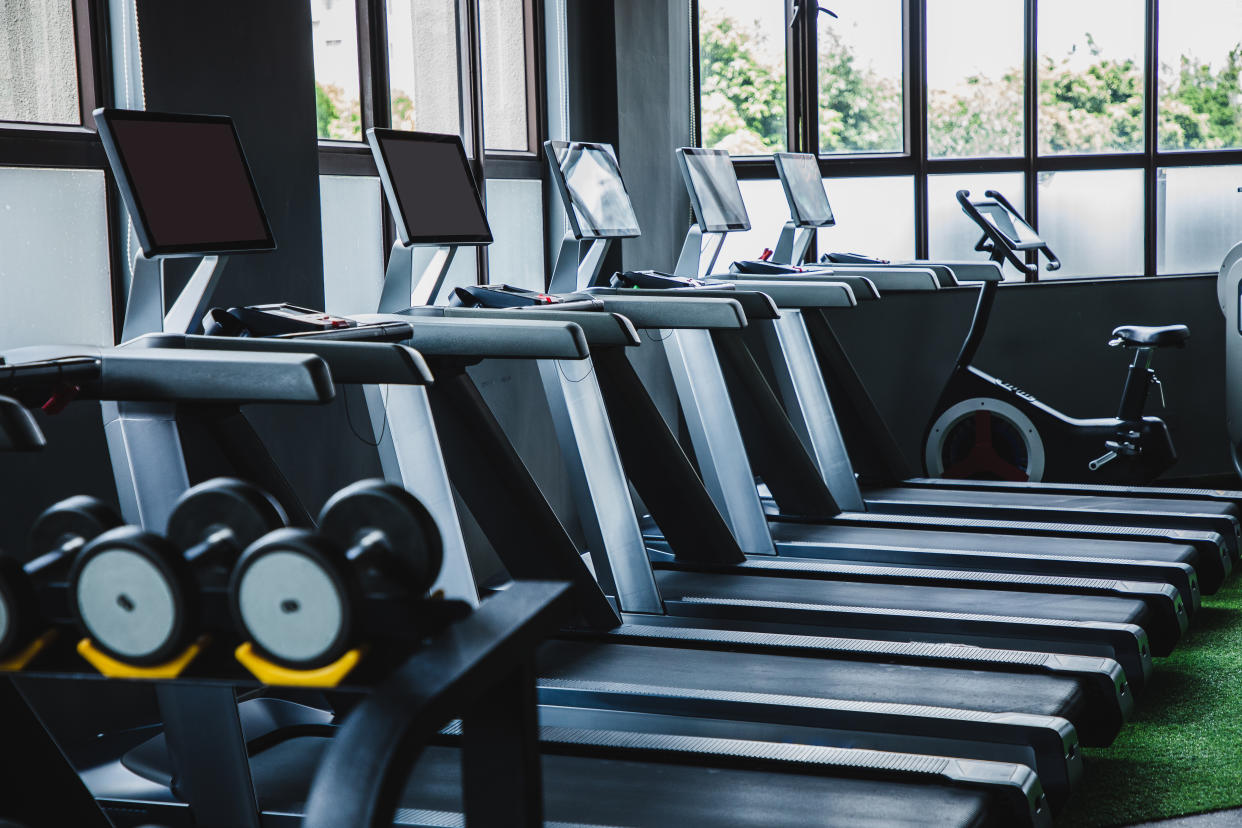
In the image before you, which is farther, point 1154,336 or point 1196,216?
point 1196,216

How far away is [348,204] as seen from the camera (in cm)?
384

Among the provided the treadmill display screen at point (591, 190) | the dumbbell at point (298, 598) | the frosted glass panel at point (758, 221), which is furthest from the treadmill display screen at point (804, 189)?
the dumbbell at point (298, 598)

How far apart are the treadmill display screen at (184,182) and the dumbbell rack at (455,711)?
1167mm

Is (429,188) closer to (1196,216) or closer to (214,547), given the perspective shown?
(214,547)

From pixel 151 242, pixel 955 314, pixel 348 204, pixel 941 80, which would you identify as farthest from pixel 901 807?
pixel 941 80

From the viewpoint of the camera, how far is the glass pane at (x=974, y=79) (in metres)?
6.08

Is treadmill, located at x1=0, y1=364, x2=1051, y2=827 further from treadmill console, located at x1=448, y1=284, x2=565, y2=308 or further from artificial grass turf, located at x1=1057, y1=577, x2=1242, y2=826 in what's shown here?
treadmill console, located at x1=448, y1=284, x2=565, y2=308

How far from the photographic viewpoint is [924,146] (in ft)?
20.0

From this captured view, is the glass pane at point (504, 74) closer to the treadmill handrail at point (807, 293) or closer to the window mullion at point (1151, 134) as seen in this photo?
the treadmill handrail at point (807, 293)

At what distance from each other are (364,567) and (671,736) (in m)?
1.48

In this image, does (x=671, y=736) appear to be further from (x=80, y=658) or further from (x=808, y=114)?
(x=808, y=114)

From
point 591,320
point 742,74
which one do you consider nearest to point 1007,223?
point 742,74

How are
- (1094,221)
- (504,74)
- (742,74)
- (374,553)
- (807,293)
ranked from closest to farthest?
(374,553)
(807,293)
(504,74)
(742,74)
(1094,221)

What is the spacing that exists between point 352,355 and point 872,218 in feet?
14.1
